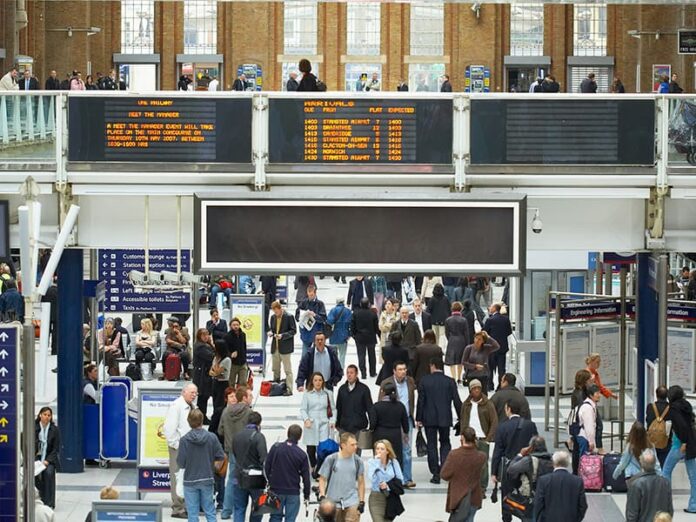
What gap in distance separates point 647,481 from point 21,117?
29.0 ft

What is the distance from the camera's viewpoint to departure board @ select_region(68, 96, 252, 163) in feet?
63.7

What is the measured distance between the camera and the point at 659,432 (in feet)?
61.1

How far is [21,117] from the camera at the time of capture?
1977 centimetres

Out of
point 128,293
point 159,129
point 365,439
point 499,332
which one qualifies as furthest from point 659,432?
point 128,293

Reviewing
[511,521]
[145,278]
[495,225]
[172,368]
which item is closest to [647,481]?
[511,521]

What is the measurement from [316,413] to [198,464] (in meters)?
2.43

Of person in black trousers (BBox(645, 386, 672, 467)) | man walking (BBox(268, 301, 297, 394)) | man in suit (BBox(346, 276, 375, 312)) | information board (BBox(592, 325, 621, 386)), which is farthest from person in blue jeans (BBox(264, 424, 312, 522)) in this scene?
man in suit (BBox(346, 276, 375, 312))

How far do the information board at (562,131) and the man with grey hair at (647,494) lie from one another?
5.02 m

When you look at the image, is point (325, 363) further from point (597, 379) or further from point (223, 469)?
point (223, 469)

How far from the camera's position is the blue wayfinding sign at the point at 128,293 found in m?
24.1

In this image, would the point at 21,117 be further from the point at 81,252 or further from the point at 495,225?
the point at 495,225

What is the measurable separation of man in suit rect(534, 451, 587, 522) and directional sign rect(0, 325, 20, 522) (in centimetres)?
501

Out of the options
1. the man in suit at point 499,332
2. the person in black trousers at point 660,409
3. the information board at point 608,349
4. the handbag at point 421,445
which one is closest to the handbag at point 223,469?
the handbag at point 421,445

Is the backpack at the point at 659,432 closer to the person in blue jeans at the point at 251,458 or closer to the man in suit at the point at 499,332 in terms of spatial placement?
the person in blue jeans at the point at 251,458
